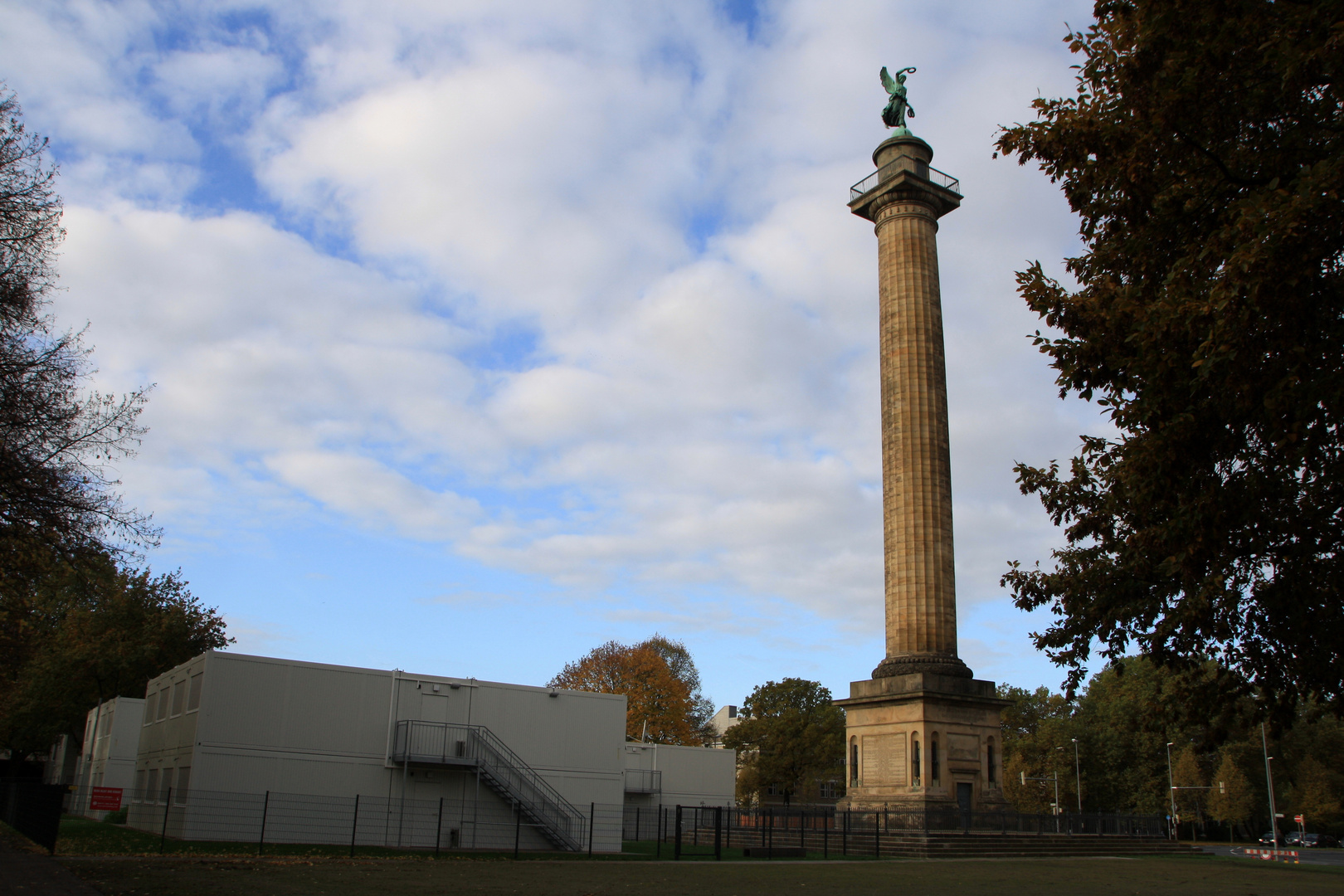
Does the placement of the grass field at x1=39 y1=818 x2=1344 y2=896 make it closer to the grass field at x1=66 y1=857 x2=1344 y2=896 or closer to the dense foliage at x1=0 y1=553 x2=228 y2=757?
the grass field at x1=66 y1=857 x2=1344 y2=896

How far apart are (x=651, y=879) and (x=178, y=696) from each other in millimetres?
19716

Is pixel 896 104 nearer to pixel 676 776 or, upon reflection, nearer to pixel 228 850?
pixel 676 776

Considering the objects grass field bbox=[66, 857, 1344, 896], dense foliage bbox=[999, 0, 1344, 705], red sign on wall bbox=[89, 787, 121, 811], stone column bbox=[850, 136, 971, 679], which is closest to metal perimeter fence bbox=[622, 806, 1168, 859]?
grass field bbox=[66, 857, 1344, 896]

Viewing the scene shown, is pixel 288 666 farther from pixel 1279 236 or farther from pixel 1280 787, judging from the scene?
pixel 1280 787

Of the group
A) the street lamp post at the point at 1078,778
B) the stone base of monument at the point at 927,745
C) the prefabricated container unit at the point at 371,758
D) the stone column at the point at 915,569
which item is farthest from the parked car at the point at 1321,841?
the prefabricated container unit at the point at 371,758

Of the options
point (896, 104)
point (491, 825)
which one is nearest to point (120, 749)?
point (491, 825)

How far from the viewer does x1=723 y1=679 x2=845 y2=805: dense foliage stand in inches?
3147

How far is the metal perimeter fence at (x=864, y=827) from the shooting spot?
3325cm

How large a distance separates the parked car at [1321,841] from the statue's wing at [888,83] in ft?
215

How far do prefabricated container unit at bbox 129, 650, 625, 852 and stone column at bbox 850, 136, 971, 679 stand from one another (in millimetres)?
13879

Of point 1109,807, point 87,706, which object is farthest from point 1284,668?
point 1109,807

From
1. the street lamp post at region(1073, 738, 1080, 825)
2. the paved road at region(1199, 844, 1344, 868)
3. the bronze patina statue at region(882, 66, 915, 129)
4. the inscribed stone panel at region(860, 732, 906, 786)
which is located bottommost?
the paved road at region(1199, 844, 1344, 868)

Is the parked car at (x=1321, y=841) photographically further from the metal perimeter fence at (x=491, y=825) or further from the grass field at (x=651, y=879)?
the grass field at (x=651, y=879)

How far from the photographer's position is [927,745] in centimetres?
3753
